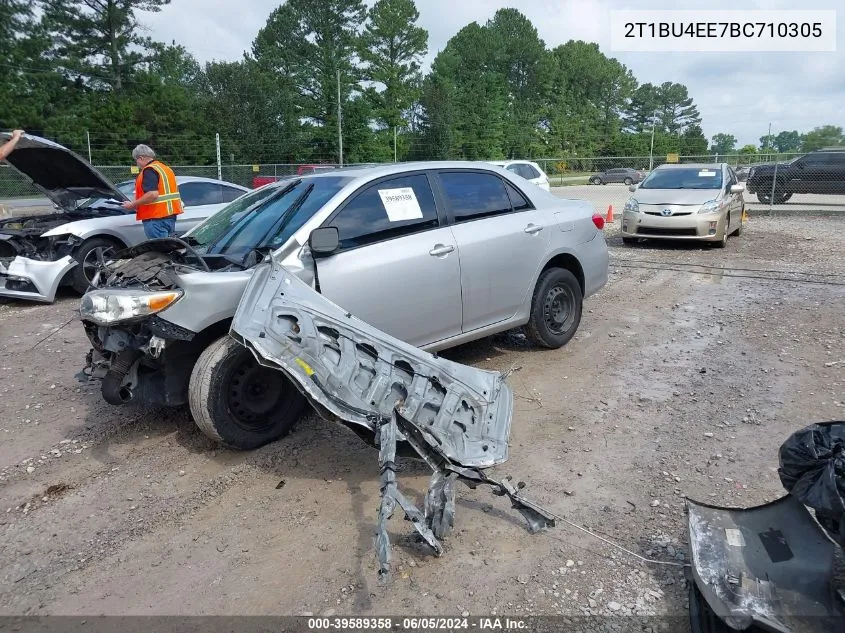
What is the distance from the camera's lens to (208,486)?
Result: 3.49m

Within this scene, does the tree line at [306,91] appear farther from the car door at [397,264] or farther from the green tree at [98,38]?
the car door at [397,264]

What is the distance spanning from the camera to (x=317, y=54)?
4753 cm

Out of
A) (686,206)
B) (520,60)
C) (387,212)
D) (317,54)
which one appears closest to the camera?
(387,212)

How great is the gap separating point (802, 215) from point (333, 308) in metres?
17.9

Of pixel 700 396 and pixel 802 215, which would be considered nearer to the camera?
pixel 700 396

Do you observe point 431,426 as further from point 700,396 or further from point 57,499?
point 700,396

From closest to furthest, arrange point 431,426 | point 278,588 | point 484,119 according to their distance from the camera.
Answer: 1. point 278,588
2. point 431,426
3. point 484,119

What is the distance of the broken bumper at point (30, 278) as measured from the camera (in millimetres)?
7672

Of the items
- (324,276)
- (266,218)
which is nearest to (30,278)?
(266,218)

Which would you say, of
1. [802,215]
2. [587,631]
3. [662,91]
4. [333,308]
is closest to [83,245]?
[333,308]

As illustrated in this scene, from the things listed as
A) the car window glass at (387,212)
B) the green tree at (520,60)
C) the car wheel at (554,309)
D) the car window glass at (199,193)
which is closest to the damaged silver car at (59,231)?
the car window glass at (199,193)

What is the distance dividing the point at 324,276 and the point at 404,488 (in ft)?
4.60

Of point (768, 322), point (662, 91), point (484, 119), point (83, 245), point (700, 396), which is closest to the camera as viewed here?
point (700, 396)

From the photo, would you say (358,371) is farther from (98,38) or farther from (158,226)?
(98,38)
